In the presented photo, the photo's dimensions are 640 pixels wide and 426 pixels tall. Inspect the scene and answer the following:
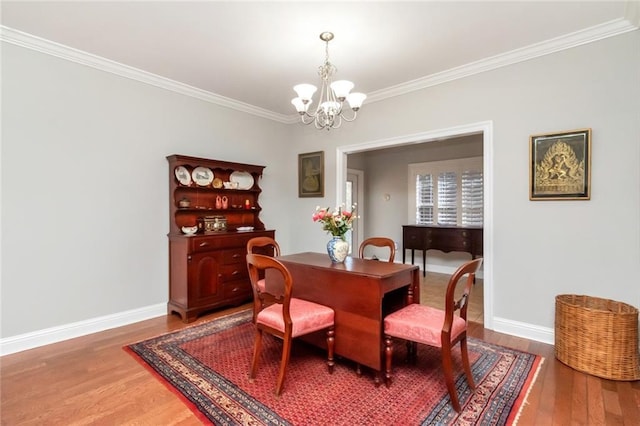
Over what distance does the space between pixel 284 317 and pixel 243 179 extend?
9.19 ft

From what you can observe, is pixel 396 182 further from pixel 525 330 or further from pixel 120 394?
pixel 120 394

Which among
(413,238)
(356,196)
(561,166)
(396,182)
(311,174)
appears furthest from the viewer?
(356,196)

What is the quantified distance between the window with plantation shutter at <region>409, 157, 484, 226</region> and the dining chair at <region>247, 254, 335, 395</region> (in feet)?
14.3

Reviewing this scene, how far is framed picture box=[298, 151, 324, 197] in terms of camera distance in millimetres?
4684

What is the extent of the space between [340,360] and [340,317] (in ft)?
1.52

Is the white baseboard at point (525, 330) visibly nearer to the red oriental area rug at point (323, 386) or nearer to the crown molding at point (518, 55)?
the red oriental area rug at point (323, 386)

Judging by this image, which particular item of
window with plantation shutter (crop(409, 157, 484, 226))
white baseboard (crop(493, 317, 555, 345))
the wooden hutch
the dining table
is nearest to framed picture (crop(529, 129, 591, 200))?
white baseboard (crop(493, 317, 555, 345))

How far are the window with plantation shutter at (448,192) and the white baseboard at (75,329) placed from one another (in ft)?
15.9

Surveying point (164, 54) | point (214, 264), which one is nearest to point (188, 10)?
point (164, 54)

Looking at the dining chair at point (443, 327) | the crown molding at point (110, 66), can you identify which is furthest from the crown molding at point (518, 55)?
the dining chair at point (443, 327)

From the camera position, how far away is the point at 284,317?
203 cm

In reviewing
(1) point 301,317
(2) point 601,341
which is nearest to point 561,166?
(2) point 601,341

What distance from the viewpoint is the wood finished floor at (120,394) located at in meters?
1.82

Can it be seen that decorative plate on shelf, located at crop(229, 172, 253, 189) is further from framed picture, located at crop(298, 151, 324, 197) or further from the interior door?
the interior door
